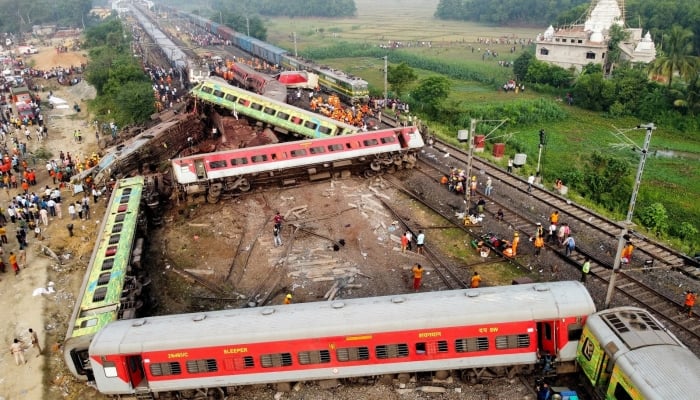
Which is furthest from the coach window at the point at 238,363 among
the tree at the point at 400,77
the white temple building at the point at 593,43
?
the white temple building at the point at 593,43

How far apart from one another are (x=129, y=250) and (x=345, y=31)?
131329 millimetres

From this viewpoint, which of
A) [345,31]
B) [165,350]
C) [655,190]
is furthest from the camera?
[345,31]

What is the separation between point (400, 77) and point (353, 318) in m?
42.3

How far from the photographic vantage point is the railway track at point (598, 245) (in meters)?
20.4

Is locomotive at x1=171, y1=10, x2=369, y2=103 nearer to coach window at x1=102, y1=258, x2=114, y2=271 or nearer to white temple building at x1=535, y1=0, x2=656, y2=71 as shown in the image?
white temple building at x1=535, y1=0, x2=656, y2=71

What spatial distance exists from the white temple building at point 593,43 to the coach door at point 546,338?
61.6 meters

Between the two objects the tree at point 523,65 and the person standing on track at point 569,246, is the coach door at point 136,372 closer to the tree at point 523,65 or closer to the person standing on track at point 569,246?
the person standing on track at point 569,246

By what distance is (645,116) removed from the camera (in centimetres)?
5516

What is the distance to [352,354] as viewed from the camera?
53.0 feet

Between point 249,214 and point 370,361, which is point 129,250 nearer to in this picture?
point 249,214

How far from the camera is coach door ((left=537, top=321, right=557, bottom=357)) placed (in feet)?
51.9

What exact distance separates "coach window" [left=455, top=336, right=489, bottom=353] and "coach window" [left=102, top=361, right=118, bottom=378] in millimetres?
10445

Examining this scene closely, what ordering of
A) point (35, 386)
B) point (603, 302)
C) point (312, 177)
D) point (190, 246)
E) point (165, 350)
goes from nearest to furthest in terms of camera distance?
point (165, 350)
point (35, 386)
point (603, 302)
point (190, 246)
point (312, 177)

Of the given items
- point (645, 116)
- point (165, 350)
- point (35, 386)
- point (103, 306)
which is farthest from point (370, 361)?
point (645, 116)
